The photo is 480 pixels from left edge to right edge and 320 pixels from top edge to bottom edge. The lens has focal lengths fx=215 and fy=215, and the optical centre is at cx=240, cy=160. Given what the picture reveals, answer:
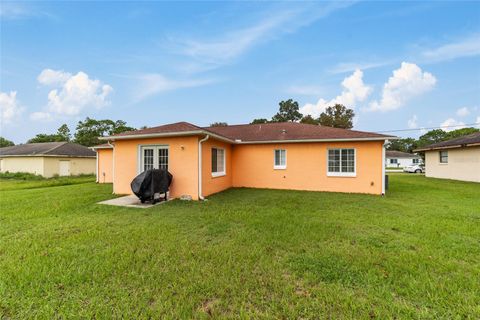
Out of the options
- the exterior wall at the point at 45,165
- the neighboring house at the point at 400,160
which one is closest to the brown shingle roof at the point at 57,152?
the exterior wall at the point at 45,165

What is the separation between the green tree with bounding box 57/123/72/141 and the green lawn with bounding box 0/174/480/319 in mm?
50187

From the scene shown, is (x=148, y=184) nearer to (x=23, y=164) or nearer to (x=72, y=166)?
(x=72, y=166)

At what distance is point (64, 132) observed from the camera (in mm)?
45562

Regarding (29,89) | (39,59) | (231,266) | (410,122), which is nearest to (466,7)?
(231,266)

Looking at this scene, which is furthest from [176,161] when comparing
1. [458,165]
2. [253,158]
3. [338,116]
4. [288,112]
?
[338,116]

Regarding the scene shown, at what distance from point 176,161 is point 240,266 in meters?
6.35

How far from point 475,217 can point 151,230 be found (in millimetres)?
8628

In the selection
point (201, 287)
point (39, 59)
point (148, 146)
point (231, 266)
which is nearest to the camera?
point (201, 287)

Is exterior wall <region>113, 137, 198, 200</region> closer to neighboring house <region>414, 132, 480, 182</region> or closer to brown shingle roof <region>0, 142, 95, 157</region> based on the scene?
brown shingle roof <region>0, 142, 95, 157</region>

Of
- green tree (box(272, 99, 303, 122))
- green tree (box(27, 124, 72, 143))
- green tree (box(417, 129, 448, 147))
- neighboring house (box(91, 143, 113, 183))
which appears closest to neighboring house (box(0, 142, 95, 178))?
neighboring house (box(91, 143, 113, 183))

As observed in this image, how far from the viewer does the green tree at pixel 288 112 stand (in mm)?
40500

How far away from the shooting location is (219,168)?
429 inches

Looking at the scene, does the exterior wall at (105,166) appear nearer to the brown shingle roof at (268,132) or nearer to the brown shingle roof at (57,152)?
the brown shingle roof at (268,132)

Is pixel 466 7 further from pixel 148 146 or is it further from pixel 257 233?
pixel 148 146
